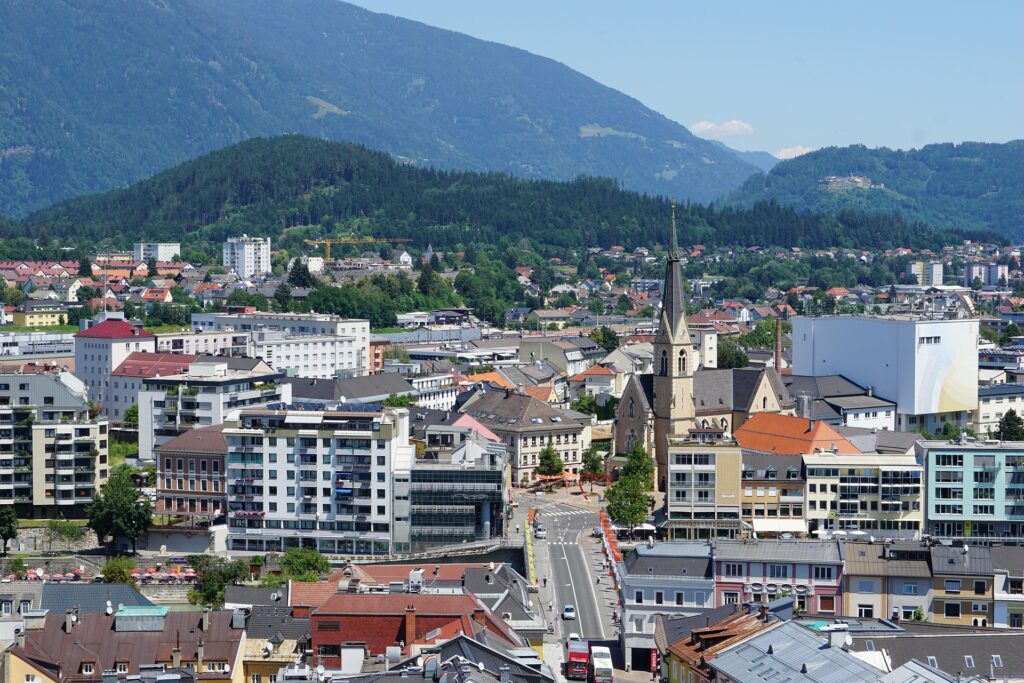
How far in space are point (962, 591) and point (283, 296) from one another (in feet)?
271

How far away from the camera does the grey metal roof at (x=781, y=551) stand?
44156 millimetres

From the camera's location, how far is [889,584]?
143 ft

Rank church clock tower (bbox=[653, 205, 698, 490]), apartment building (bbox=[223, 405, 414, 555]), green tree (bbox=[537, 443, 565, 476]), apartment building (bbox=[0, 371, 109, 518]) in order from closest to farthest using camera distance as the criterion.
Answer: apartment building (bbox=[223, 405, 414, 555]), apartment building (bbox=[0, 371, 109, 518]), church clock tower (bbox=[653, 205, 698, 490]), green tree (bbox=[537, 443, 565, 476])

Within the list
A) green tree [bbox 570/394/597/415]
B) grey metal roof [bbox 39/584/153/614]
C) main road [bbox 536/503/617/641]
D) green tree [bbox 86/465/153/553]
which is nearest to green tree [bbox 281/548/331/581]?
green tree [bbox 86/465/153/553]

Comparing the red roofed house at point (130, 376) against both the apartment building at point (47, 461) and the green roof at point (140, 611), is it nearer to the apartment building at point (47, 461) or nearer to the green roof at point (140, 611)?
the apartment building at point (47, 461)

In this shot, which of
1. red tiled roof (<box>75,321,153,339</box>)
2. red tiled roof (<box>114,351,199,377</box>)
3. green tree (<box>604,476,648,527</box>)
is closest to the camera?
green tree (<box>604,476,648,527</box>)

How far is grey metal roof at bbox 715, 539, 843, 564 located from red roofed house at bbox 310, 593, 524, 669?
32.1 ft

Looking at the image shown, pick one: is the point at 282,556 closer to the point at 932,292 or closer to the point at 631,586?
the point at 631,586

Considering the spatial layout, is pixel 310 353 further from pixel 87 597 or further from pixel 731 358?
pixel 87 597

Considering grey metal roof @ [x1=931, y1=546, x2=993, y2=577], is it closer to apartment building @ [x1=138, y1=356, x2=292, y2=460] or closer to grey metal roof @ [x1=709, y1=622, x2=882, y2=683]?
grey metal roof @ [x1=709, y1=622, x2=882, y2=683]

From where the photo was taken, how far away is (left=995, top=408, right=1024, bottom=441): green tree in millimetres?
68125

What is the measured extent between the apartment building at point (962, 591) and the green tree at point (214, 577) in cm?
1837

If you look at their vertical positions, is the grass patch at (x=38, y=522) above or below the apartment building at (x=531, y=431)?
below

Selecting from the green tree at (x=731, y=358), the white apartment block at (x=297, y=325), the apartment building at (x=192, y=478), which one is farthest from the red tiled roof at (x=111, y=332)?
the green tree at (x=731, y=358)
